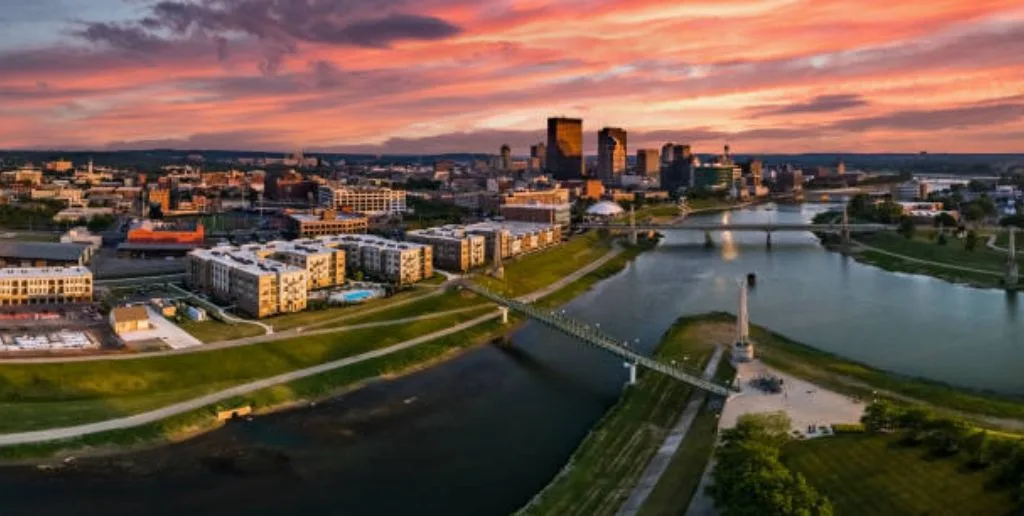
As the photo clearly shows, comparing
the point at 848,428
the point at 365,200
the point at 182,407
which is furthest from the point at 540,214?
the point at 848,428

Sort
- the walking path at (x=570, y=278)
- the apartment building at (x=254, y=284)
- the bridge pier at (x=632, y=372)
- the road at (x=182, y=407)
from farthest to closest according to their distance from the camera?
the walking path at (x=570, y=278)
the apartment building at (x=254, y=284)
the bridge pier at (x=632, y=372)
the road at (x=182, y=407)

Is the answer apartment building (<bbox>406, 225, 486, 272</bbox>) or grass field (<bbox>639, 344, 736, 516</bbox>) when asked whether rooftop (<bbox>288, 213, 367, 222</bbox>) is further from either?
grass field (<bbox>639, 344, 736, 516</bbox>)

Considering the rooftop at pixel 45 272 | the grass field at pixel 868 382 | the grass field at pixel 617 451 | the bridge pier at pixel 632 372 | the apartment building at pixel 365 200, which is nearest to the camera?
the grass field at pixel 617 451

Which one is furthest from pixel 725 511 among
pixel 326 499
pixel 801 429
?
pixel 326 499

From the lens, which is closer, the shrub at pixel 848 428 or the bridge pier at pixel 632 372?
the shrub at pixel 848 428

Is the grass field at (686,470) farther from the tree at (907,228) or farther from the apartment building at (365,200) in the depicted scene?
the apartment building at (365,200)

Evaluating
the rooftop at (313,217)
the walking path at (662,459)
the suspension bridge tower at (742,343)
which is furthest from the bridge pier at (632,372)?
the rooftop at (313,217)

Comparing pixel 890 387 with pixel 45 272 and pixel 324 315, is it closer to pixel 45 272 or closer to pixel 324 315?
pixel 324 315

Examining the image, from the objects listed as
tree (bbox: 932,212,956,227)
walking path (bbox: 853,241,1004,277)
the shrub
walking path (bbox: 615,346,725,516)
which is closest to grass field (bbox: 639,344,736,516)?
walking path (bbox: 615,346,725,516)
